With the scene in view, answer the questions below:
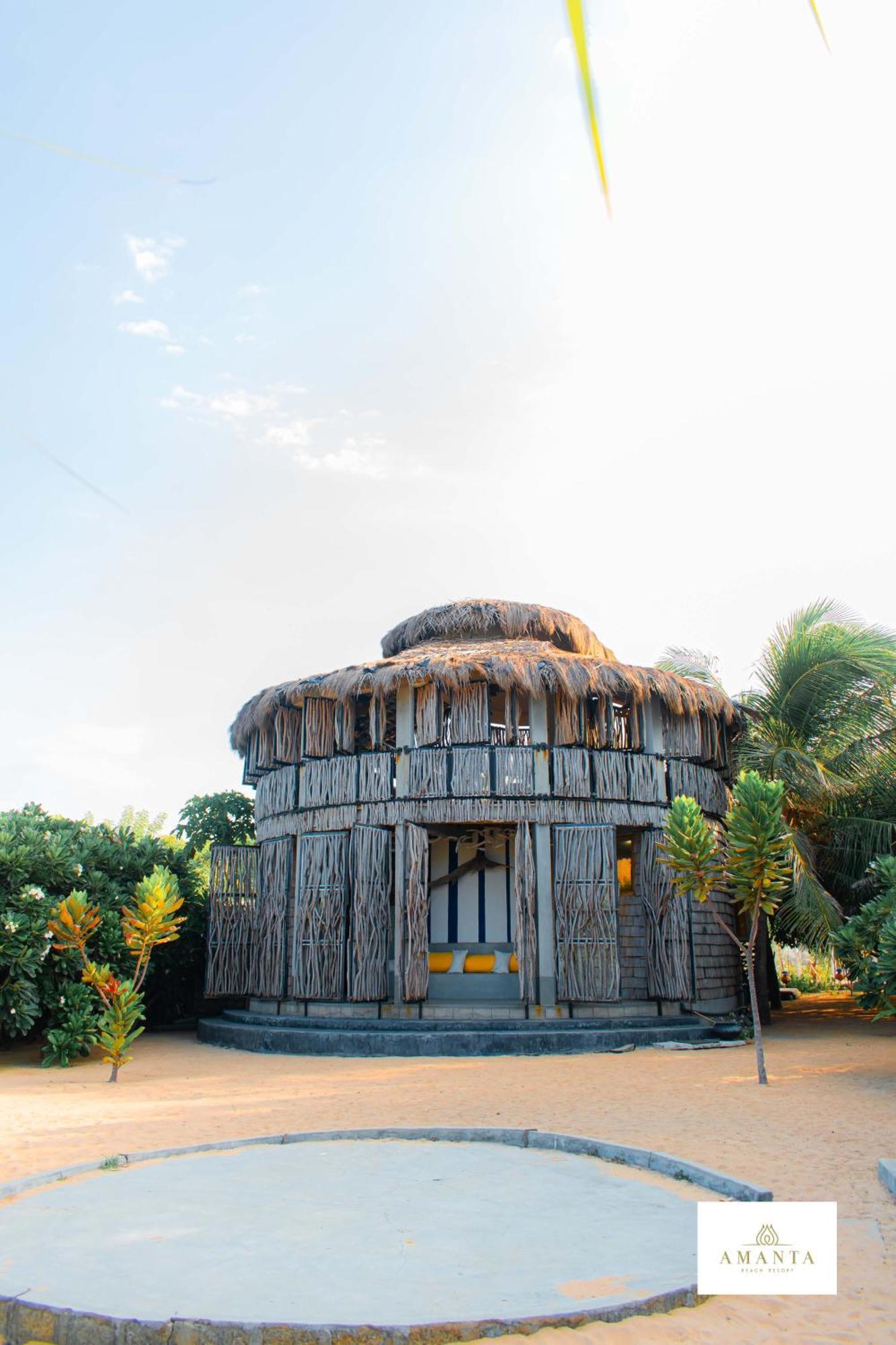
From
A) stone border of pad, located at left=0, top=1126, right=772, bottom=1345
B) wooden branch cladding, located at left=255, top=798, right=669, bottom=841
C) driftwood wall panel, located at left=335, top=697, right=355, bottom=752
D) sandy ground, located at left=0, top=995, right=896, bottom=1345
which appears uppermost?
driftwood wall panel, located at left=335, top=697, right=355, bottom=752

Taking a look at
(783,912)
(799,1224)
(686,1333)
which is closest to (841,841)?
(783,912)

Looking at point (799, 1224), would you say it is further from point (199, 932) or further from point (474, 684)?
point (199, 932)

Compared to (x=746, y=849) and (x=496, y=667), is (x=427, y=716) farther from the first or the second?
(x=746, y=849)

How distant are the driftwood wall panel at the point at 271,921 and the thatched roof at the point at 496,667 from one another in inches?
92.8

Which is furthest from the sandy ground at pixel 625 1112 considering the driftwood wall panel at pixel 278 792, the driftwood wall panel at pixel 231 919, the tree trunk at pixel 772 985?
the tree trunk at pixel 772 985

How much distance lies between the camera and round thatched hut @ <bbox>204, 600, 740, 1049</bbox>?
14.6m

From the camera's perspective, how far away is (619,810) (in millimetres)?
15555

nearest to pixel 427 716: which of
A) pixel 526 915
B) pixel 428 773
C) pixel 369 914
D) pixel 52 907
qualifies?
pixel 428 773

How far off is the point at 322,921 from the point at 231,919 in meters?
2.59

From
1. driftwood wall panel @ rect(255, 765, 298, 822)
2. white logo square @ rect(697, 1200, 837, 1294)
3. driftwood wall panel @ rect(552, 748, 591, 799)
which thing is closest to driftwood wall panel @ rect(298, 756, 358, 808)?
driftwood wall panel @ rect(255, 765, 298, 822)

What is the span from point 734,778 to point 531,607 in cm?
501

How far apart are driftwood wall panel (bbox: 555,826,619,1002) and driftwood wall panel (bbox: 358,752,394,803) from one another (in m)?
2.77

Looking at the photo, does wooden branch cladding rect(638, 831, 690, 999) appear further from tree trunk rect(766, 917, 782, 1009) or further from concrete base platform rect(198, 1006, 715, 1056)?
tree trunk rect(766, 917, 782, 1009)

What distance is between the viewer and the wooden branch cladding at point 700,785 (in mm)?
16312
